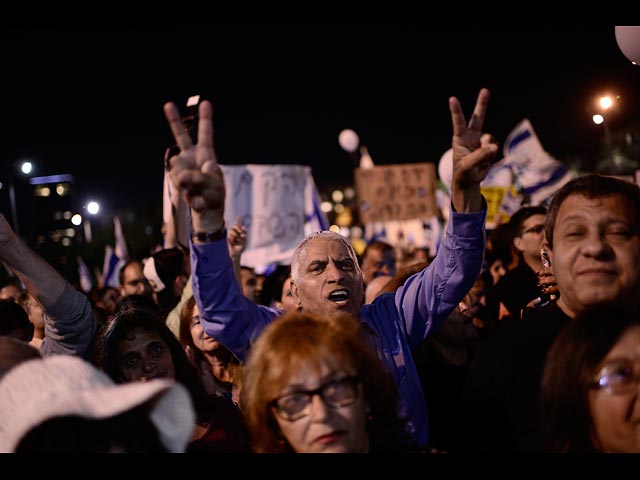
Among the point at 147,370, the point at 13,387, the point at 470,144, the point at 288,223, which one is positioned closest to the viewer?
the point at 13,387

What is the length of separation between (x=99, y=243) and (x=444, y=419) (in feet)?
163

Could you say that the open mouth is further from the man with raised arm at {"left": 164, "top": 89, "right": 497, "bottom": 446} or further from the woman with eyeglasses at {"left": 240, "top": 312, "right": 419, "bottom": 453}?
the woman with eyeglasses at {"left": 240, "top": 312, "right": 419, "bottom": 453}

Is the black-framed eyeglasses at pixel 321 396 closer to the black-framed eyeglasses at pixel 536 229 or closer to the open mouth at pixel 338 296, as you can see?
the open mouth at pixel 338 296

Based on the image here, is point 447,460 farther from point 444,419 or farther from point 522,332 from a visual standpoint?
point 444,419

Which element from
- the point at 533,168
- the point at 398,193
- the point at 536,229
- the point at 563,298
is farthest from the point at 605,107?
the point at 563,298

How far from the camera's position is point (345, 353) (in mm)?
2295

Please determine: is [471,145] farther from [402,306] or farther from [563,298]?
[402,306]

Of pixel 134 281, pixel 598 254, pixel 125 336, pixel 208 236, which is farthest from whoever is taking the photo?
pixel 134 281

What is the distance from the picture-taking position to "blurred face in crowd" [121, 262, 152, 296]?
25.6ft

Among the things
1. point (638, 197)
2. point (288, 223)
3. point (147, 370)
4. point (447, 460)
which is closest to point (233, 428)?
point (147, 370)

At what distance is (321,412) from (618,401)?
2.59 ft

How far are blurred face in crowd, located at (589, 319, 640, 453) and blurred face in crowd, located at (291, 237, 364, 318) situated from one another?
1600mm

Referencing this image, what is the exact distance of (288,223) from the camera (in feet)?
30.8

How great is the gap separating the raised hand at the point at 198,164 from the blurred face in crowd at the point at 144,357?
3.51 ft
